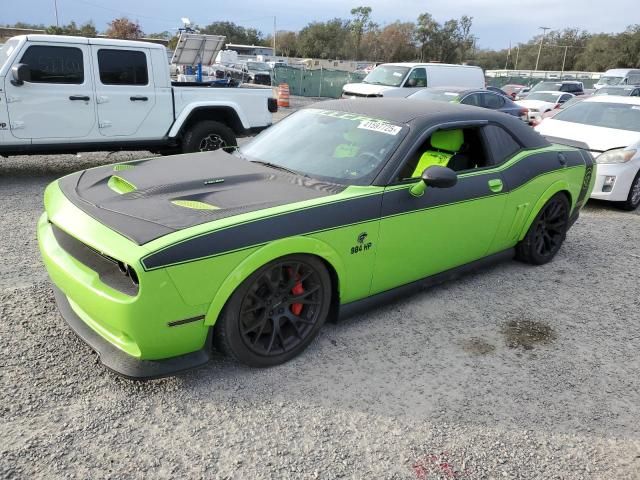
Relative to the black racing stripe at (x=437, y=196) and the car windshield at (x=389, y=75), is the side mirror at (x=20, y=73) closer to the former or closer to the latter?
the black racing stripe at (x=437, y=196)

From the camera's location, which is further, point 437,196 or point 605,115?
point 605,115

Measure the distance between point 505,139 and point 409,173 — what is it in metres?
1.27

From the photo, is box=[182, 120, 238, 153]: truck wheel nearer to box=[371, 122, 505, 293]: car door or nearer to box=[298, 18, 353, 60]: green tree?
box=[371, 122, 505, 293]: car door

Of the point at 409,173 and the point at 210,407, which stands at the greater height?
the point at 409,173

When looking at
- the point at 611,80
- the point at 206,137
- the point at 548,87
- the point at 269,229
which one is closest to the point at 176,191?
the point at 269,229

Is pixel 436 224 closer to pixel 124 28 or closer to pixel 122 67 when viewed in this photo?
pixel 122 67

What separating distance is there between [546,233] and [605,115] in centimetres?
431

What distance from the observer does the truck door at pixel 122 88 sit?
689 centimetres

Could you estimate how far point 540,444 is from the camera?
258cm

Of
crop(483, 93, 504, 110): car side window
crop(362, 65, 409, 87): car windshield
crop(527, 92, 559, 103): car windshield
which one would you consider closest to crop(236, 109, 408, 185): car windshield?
crop(483, 93, 504, 110): car side window

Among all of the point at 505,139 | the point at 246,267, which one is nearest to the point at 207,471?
the point at 246,267

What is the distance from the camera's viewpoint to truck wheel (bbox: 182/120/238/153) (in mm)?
7660

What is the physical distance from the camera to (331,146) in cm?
360

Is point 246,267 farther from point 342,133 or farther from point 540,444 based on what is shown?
point 540,444
